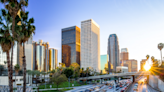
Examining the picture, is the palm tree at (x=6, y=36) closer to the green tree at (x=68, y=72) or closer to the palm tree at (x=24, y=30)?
the palm tree at (x=24, y=30)

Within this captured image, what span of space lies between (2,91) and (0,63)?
4339 inches

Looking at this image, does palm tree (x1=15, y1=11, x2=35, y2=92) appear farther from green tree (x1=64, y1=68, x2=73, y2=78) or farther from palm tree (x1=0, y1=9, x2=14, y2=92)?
green tree (x1=64, y1=68, x2=73, y2=78)

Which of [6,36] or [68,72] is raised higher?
[6,36]

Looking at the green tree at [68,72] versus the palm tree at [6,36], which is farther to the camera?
the green tree at [68,72]

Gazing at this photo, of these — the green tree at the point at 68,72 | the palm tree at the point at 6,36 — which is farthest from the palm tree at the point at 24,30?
the green tree at the point at 68,72

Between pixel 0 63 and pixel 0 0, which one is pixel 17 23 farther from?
pixel 0 63

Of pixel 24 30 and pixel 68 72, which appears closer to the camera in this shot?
pixel 24 30

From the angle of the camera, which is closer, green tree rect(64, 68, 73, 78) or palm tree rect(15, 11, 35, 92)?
palm tree rect(15, 11, 35, 92)

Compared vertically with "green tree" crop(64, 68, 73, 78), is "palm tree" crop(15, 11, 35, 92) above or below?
above

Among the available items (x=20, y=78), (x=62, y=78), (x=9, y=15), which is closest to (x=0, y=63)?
(x=20, y=78)

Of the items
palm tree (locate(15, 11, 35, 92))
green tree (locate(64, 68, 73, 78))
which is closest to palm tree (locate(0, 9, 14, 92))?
palm tree (locate(15, 11, 35, 92))

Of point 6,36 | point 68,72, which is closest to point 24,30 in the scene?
point 6,36

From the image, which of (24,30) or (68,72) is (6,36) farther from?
(68,72)

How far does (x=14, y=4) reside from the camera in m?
24.2
